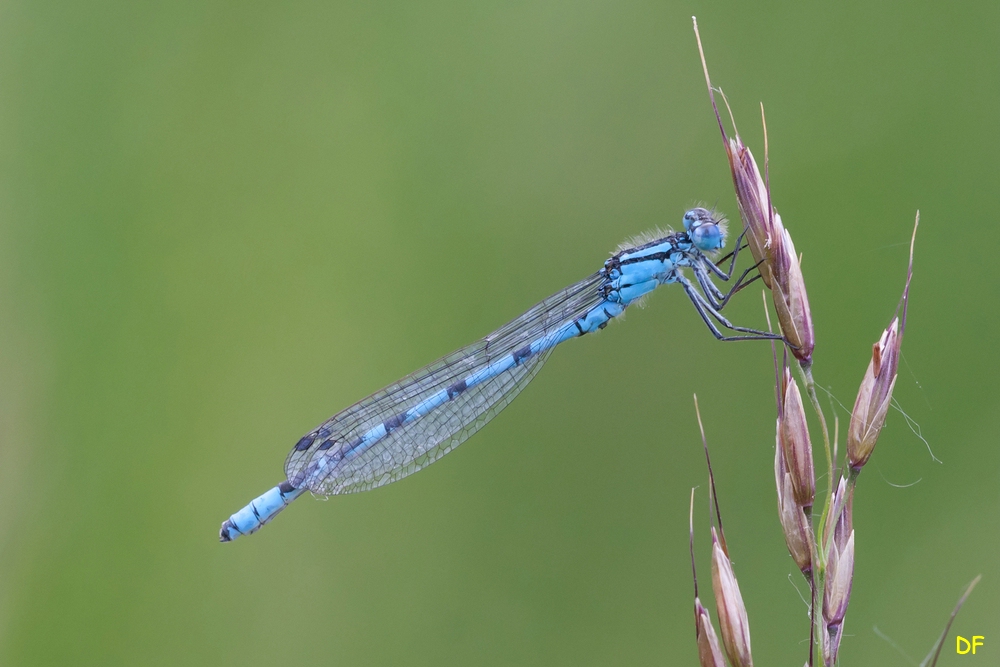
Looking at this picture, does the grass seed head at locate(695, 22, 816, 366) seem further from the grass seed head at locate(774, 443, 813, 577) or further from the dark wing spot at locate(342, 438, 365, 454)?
the dark wing spot at locate(342, 438, 365, 454)

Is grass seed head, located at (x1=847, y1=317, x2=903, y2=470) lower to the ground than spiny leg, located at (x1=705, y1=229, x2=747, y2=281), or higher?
lower

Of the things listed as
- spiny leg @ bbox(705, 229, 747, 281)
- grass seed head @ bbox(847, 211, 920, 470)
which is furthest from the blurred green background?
grass seed head @ bbox(847, 211, 920, 470)

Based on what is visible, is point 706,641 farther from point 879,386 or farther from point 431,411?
point 431,411

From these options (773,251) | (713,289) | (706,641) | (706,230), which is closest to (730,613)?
(706,641)

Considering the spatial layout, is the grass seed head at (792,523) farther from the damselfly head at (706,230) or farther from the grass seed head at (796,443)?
the damselfly head at (706,230)

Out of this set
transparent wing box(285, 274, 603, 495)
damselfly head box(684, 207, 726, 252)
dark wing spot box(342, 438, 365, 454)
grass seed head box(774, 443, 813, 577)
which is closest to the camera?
grass seed head box(774, 443, 813, 577)

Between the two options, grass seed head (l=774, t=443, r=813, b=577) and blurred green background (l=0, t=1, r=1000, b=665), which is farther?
blurred green background (l=0, t=1, r=1000, b=665)

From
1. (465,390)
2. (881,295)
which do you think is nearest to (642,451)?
(465,390)
